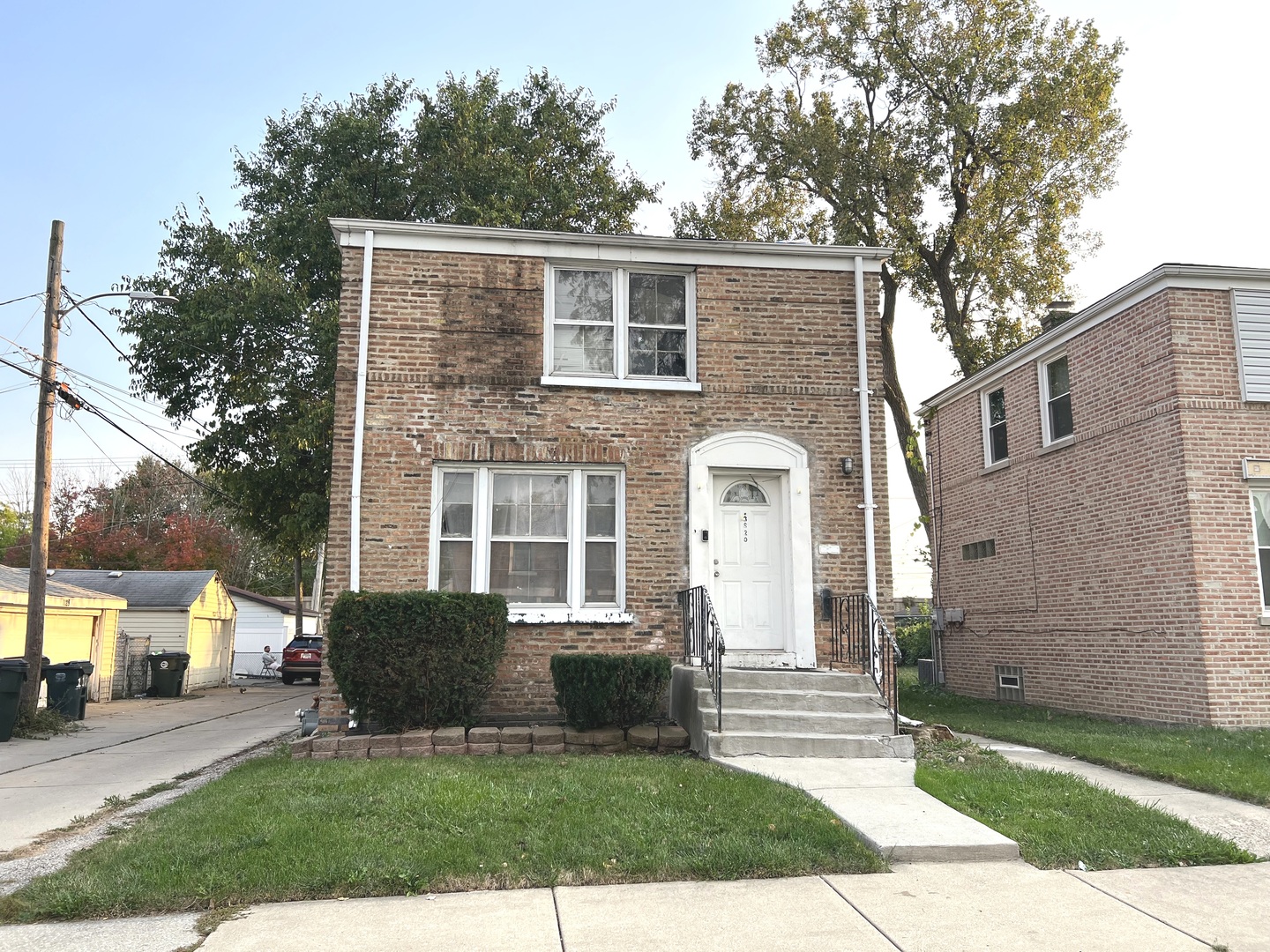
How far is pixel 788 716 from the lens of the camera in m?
8.51

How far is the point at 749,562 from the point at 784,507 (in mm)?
738

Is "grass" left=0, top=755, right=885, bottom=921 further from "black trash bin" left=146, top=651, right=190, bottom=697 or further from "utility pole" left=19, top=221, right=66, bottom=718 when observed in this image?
"black trash bin" left=146, top=651, right=190, bottom=697

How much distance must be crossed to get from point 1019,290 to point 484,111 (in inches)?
527

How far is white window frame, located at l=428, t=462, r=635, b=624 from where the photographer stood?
33.2ft

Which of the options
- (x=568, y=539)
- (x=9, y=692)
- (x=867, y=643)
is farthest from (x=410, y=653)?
(x=9, y=692)

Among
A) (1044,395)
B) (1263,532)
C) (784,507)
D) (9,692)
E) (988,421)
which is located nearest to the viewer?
(784,507)

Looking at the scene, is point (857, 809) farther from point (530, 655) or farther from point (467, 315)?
point (467, 315)

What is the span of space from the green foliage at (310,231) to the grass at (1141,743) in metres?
11.9

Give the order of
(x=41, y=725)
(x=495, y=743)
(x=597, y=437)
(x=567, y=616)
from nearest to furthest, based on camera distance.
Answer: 1. (x=495, y=743)
2. (x=567, y=616)
3. (x=597, y=437)
4. (x=41, y=725)

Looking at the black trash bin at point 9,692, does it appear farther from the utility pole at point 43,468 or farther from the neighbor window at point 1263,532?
the neighbor window at point 1263,532

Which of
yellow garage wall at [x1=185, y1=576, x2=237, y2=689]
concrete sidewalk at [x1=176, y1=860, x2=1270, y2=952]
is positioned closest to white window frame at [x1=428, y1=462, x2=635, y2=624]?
concrete sidewalk at [x1=176, y1=860, x2=1270, y2=952]

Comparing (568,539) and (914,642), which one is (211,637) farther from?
(568,539)

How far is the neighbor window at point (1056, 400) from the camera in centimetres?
1416

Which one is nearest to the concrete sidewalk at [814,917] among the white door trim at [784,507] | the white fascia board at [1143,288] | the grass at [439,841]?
the grass at [439,841]
